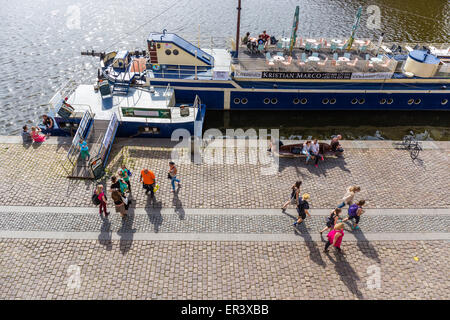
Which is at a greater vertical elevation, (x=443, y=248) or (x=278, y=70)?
(x=278, y=70)

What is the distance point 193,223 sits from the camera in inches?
541

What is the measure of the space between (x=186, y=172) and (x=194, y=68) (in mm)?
10148

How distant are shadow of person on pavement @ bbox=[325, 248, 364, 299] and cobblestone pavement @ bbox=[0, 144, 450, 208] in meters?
2.97

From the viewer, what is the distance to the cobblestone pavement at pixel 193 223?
13.4 metres

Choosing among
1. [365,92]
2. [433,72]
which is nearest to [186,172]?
[365,92]

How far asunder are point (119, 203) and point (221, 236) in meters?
4.63

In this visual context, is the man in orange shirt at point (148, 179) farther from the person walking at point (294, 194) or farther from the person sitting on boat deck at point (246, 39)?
the person sitting on boat deck at point (246, 39)

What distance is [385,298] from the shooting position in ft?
37.2

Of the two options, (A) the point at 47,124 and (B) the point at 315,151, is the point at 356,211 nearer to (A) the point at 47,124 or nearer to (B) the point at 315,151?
(B) the point at 315,151

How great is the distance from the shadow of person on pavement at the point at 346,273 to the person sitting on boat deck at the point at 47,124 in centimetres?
1738

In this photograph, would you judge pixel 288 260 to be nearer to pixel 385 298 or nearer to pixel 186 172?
pixel 385 298

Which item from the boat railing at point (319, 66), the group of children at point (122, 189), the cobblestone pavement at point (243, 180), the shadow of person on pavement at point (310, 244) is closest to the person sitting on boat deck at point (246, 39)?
the boat railing at point (319, 66)

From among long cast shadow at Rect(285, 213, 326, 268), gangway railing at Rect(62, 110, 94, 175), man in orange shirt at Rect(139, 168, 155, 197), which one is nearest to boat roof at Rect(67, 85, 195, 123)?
gangway railing at Rect(62, 110, 94, 175)

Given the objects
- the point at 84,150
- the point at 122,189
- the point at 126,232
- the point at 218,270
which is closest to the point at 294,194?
the point at 218,270
